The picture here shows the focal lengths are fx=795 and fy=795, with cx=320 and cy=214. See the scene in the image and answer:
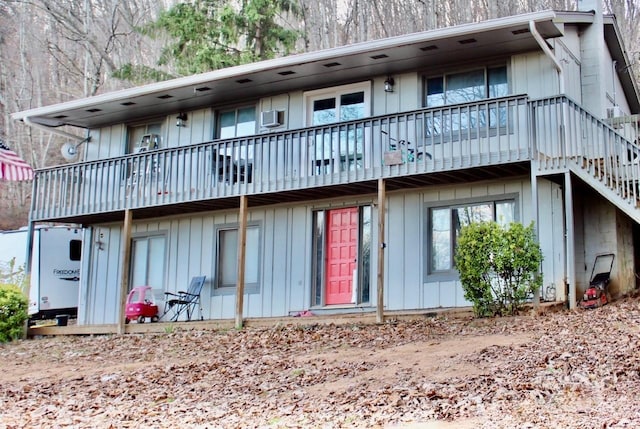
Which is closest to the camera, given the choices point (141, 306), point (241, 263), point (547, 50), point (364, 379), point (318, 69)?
point (364, 379)

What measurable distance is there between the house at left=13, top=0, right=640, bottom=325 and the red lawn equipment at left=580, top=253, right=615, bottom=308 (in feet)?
0.47

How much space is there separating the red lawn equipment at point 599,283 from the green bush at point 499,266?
2.87ft

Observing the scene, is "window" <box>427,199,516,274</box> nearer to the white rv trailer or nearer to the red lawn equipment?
the red lawn equipment

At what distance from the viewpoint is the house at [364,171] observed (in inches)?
516

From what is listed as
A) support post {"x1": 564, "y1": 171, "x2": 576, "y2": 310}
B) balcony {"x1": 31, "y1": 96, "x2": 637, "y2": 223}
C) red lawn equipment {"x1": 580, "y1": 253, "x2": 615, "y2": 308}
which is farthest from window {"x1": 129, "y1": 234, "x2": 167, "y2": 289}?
red lawn equipment {"x1": 580, "y1": 253, "x2": 615, "y2": 308}

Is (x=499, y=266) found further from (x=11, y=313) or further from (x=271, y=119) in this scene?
(x=11, y=313)

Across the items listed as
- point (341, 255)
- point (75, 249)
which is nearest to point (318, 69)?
point (341, 255)

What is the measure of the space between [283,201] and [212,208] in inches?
69.8

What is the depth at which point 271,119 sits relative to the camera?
16594 mm

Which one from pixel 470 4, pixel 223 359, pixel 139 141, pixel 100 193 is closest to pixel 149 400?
pixel 223 359

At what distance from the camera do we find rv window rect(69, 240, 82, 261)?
64.9 feet

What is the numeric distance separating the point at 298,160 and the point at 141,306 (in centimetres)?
496

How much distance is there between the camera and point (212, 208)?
1706 centimetres

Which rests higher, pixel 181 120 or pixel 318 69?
pixel 318 69
